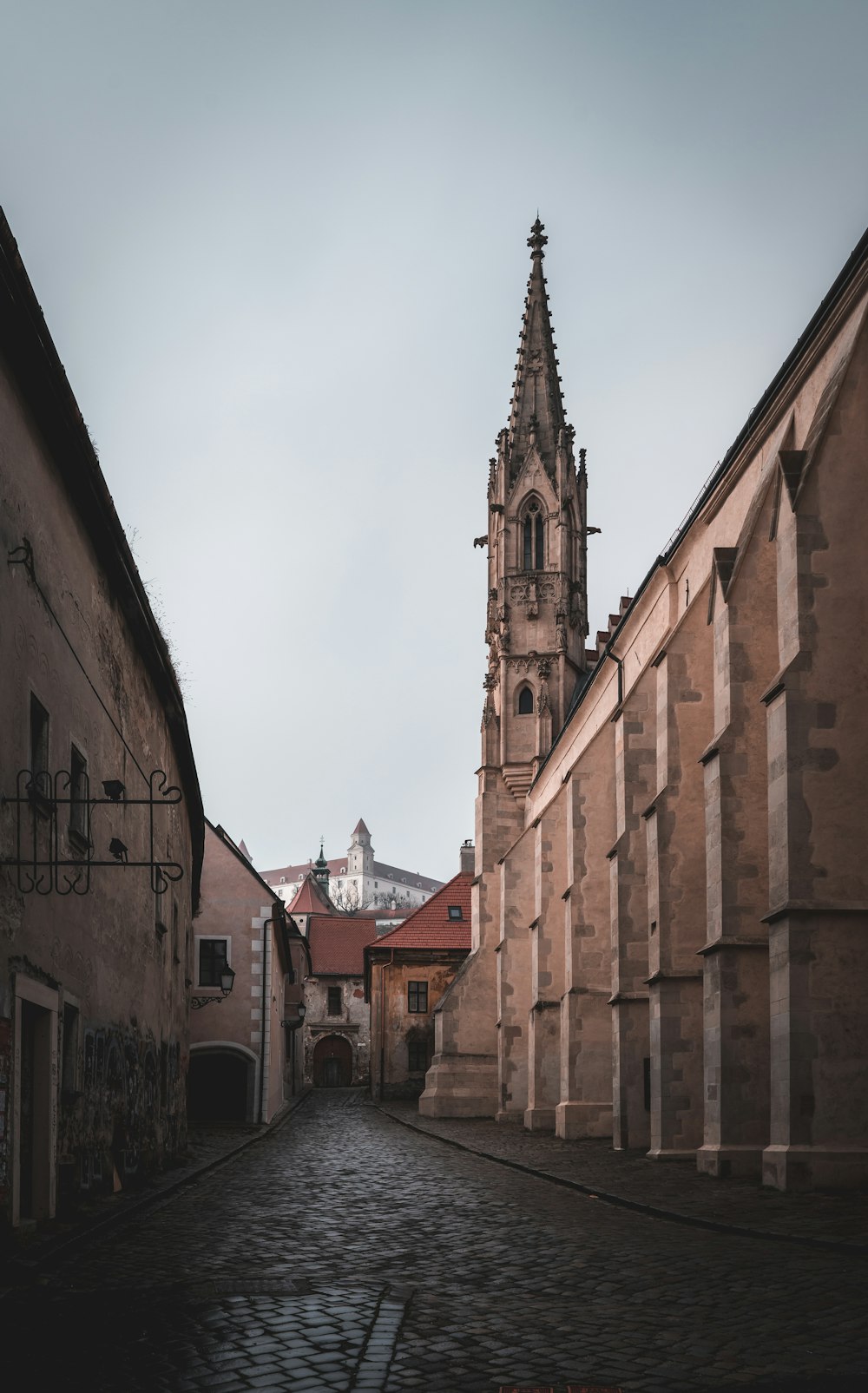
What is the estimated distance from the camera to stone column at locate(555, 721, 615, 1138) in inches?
1100

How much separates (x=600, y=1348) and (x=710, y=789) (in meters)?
12.0

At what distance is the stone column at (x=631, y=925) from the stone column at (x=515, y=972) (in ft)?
47.0

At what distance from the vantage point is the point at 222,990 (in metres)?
32.9

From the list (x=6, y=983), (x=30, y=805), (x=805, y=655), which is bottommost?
(x=6, y=983)

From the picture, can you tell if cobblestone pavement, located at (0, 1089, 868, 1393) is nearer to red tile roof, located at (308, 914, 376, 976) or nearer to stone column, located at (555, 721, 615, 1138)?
stone column, located at (555, 721, 615, 1138)

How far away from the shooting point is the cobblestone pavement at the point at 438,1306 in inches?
242

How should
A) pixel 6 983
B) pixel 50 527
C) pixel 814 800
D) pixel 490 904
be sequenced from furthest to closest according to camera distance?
pixel 490 904
pixel 814 800
pixel 50 527
pixel 6 983

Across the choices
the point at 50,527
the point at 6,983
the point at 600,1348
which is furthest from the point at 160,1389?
the point at 50,527

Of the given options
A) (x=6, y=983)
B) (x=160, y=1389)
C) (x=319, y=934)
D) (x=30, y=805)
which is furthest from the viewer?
(x=319, y=934)

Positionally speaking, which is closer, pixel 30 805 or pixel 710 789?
pixel 30 805

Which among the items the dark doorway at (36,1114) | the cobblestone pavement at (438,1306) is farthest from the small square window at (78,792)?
the cobblestone pavement at (438,1306)

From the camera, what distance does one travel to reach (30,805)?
440 inches

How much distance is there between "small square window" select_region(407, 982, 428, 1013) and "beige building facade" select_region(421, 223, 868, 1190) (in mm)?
22450

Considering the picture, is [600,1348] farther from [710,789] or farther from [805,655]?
[710,789]
